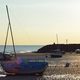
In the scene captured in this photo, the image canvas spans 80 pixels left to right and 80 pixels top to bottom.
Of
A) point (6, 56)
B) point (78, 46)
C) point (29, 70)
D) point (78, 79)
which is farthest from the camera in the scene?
point (78, 46)

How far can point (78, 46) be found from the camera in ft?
556

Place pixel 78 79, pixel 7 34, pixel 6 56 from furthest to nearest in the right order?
pixel 6 56, pixel 7 34, pixel 78 79

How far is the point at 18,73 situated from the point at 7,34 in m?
23.5

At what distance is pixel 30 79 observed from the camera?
4316 centimetres

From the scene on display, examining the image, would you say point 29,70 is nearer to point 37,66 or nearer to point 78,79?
point 37,66

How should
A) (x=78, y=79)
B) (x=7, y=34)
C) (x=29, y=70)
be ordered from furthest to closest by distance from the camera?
1. (x=7, y=34)
2. (x=29, y=70)
3. (x=78, y=79)

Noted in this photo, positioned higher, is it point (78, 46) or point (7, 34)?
point (7, 34)

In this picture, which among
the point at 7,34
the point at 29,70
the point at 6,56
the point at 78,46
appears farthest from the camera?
the point at 78,46

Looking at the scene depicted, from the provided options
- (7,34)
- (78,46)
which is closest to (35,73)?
(7,34)

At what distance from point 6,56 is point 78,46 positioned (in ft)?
306

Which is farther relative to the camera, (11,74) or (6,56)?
(6,56)

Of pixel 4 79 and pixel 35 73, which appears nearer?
pixel 4 79

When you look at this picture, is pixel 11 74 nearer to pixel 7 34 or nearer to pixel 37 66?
pixel 37 66

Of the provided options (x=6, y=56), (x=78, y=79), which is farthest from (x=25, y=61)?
(x=6, y=56)
